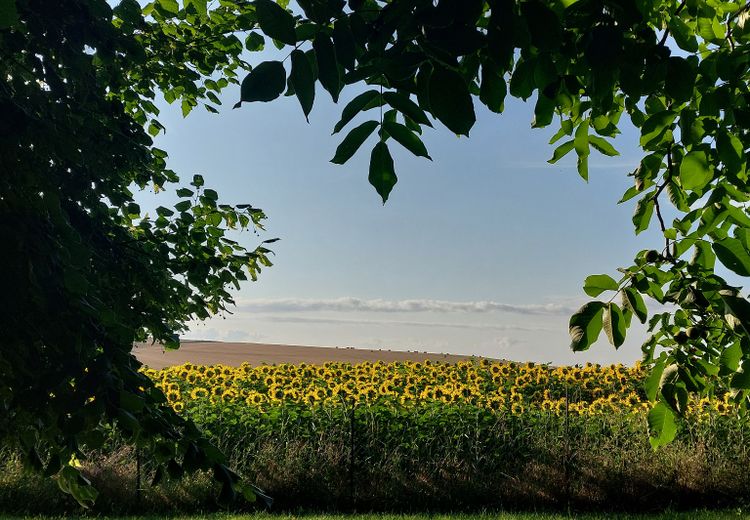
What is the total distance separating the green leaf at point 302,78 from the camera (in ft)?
5.86

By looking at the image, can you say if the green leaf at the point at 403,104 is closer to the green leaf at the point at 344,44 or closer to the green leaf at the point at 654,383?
the green leaf at the point at 344,44

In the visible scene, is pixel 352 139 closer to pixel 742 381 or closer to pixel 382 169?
pixel 382 169

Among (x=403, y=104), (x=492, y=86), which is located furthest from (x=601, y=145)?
(x=403, y=104)

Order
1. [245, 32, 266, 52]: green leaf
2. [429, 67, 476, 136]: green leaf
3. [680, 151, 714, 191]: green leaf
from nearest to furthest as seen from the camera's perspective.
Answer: [429, 67, 476, 136]: green leaf < [680, 151, 714, 191]: green leaf < [245, 32, 266, 52]: green leaf

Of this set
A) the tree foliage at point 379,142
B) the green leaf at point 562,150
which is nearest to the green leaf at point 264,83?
the tree foliage at point 379,142

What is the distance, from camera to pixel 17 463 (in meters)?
9.42

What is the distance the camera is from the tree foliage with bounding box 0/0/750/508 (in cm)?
178

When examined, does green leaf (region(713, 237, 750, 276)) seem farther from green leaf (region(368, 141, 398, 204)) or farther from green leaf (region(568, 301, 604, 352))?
green leaf (region(368, 141, 398, 204))

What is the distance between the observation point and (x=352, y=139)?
1941 millimetres

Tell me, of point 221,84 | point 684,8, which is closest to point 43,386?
point 684,8

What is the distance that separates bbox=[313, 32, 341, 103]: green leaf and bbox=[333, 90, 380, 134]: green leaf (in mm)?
158

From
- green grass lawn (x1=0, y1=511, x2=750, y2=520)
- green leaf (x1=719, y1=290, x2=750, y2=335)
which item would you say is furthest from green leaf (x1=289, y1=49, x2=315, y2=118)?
green grass lawn (x1=0, y1=511, x2=750, y2=520)

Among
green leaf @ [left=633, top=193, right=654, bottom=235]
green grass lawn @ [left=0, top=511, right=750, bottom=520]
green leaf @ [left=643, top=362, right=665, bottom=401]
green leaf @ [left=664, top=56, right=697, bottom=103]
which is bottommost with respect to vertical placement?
green grass lawn @ [left=0, top=511, right=750, bottom=520]

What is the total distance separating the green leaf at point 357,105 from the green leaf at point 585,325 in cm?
101
